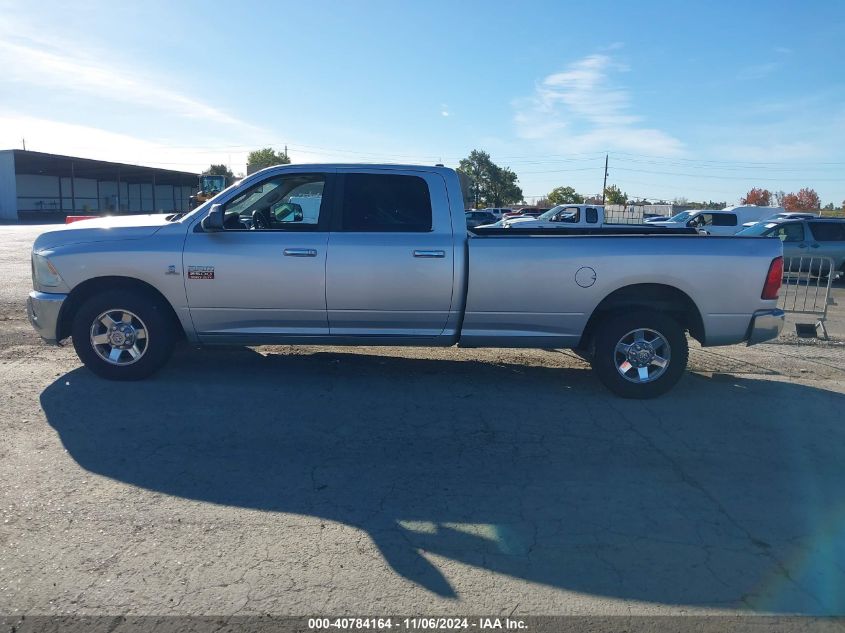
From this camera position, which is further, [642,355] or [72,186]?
[72,186]

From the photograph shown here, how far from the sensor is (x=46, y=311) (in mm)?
6473

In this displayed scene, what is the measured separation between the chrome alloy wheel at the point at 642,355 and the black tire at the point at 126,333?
4.37 metres

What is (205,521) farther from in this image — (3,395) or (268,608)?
(3,395)

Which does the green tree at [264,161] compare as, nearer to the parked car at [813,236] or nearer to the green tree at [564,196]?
the parked car at [813,236]

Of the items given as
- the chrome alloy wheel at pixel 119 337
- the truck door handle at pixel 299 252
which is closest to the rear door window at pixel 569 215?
the truck door handle at pixel 299 252

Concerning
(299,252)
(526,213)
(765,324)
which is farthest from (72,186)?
(765,324)

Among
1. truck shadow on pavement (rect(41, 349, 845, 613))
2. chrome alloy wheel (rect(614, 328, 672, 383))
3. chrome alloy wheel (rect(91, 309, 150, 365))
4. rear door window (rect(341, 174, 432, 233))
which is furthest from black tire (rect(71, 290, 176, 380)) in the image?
chrome alloy wheel (rect(614, 328, 672, 383))

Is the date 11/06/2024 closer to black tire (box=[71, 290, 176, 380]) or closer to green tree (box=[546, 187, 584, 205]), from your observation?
black tire (box=[71, 290, 176, 380])

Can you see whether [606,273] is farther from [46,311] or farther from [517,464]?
[46,311]

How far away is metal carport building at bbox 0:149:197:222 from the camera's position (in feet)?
172

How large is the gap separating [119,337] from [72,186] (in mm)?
55307

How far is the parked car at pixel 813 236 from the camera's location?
18547 millimetres

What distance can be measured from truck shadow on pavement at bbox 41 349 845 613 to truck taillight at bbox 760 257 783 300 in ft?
3.53

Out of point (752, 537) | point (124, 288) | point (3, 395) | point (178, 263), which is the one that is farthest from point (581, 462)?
point (3, 395)
